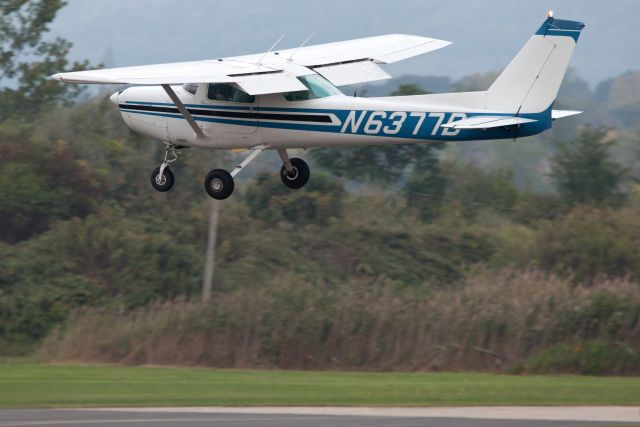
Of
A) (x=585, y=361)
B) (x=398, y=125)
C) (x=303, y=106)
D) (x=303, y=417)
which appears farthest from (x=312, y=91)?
(x=585, y=361)

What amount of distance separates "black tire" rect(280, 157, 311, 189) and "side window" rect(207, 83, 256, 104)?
1665mm

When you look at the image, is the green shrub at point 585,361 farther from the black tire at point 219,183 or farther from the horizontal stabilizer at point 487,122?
the horizontal stabilizer at point 487,122

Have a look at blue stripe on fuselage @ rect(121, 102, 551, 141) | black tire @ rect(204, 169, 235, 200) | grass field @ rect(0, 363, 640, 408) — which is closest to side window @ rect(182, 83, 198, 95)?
blue stripe on fuselage @ rect(121, 102, 551, 141)

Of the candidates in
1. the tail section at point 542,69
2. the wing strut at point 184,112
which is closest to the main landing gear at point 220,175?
the wing strut at point 184,112

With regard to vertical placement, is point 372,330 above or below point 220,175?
below

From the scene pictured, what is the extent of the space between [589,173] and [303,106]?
39.0m

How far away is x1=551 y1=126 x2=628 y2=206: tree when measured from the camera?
179ft

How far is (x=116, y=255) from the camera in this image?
40.7 metres

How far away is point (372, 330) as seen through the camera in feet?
102

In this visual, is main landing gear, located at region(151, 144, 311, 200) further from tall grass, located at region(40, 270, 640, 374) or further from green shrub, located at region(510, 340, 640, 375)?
green shrub, located at region(510, 340, 640, 375)

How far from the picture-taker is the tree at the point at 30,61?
190ft

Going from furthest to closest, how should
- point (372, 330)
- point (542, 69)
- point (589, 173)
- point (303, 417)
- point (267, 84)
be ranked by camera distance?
point (589, 173), point (372, 330), point (303, 417), point (267, 84), point (542, 69)

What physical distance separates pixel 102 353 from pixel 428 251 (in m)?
18.0

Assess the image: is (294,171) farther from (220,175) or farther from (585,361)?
(585,361)
